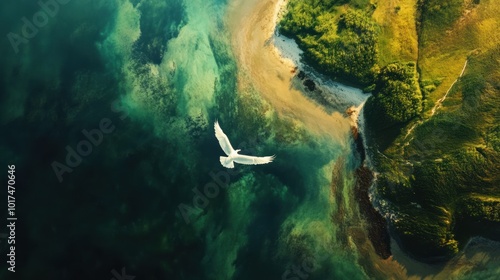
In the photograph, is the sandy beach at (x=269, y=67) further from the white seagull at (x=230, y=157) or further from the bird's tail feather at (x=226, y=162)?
the bird's tail feather at (x=226, y=162)

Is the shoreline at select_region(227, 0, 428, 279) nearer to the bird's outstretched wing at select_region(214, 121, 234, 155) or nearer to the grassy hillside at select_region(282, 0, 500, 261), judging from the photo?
the grassy hillside at select_region(282, 0, 500, 261)

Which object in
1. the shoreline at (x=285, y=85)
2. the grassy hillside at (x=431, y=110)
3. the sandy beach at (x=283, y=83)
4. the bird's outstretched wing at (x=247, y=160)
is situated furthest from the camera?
the bird's outstretched wing at (x=247, y=160)

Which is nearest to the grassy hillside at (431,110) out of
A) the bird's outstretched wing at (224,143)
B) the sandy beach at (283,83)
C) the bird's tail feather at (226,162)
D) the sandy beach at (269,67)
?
Answer: the sandy beach at (283,83)

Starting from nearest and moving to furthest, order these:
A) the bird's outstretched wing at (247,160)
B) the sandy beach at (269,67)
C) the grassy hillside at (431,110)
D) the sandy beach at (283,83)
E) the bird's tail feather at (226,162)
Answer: the grassy hillside at (431,110) < the sandy beach at (283,83) < the bird's outstretched wing at (247,160) < the bird's tail feather at (226,162) < the sandy beach at (269,67)

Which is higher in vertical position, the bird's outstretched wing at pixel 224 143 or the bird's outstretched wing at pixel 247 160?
the bird's outstretched wing at pixel 224 143

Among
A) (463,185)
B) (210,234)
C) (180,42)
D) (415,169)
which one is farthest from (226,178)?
(463,185)

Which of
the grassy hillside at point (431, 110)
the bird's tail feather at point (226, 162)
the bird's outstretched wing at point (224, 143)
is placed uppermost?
the bird's outstretched wing at point (224, 143)

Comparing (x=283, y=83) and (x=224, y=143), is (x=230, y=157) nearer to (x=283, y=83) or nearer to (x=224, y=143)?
(x=224, y=143)
